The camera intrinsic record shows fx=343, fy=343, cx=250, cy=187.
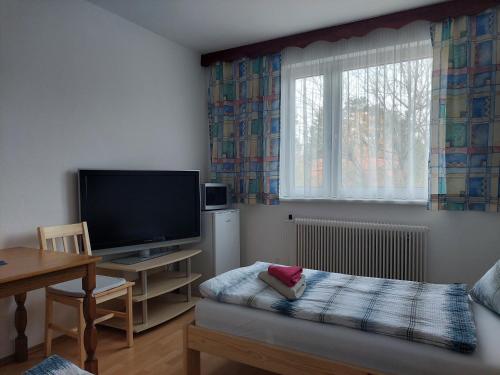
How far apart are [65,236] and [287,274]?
5.49 ft

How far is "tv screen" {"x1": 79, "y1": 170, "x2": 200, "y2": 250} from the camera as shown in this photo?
2758 millimetres

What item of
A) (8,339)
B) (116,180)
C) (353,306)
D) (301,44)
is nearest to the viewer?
(353,306)

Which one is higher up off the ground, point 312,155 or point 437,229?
point 312,155

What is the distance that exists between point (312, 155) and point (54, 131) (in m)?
2.31

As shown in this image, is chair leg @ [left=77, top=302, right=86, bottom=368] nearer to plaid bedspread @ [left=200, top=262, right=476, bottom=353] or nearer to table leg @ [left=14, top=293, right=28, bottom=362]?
table leg @ [left=14, top=293, right=28, bottom=362]

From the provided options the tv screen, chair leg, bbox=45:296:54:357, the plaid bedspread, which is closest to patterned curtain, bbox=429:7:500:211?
the plaid bedspread

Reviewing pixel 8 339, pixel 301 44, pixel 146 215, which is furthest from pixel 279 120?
pixel 8 339

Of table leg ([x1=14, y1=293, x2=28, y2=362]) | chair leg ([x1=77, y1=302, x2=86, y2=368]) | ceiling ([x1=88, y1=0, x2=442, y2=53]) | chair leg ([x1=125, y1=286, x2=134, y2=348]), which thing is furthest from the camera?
ceiling ([x1=88, y1=0, x2=442, y2=53])

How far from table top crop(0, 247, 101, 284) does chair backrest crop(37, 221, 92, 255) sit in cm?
19

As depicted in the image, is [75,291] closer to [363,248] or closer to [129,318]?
[129,318]

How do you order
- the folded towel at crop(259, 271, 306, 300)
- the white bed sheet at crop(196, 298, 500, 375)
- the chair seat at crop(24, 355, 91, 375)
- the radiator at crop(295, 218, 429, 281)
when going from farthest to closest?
the radiator at crop(295, 218, 429, 281)
the folded towel at crop(259, 271, 306, 300)
the white bed sheet at crop(196, 298, 500, 375)
the chair seat at crop(24, 355, 91, 375)

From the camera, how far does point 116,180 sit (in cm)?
288

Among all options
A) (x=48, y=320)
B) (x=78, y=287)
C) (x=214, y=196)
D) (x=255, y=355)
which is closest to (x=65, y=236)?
(x=78, y=287)

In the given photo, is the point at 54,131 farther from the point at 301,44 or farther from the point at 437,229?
the point at 437,229
